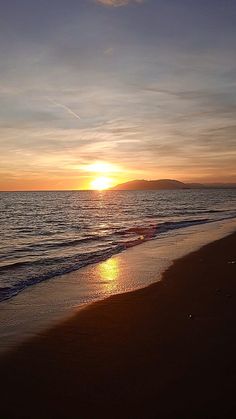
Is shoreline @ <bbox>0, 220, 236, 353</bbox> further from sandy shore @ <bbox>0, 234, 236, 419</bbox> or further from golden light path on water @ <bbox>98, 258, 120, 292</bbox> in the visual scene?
sandy shore @ <bbox>0, 234, 236, 419</bbox>

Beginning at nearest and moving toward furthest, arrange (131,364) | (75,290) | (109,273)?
1. (131,364)
2. (75,290)
3. (109,273)

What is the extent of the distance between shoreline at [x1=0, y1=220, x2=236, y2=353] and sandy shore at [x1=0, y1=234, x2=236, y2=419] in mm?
579

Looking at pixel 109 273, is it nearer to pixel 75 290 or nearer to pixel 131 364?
pixel 75 290

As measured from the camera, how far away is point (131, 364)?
606cm

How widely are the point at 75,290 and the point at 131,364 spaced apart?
586 cm

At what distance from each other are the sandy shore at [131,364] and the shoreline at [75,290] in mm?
579

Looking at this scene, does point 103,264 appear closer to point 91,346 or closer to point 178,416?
point 91,346

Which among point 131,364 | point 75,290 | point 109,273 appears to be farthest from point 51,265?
Result: point 131,364

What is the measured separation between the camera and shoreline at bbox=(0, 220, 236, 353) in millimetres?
8383

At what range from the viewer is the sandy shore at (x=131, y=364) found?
4.90 m

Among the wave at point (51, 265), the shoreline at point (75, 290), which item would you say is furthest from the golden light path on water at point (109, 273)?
the wave at point (51, 265)

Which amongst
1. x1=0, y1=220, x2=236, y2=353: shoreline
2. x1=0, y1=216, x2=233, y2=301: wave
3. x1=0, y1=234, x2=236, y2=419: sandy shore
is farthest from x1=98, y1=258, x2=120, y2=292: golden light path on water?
x1=0, y1=234, x2=236, y2=419: sandy shore

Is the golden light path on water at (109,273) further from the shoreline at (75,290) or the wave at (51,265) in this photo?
the wave at (51,265)

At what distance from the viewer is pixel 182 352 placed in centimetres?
644
